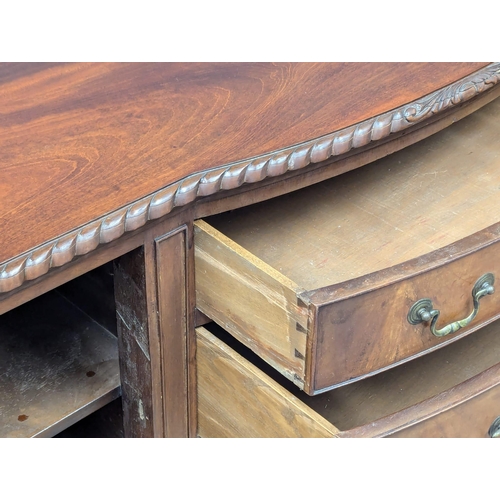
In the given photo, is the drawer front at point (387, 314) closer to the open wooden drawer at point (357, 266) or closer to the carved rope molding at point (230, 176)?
the open wooden drawer at point (357, 266)

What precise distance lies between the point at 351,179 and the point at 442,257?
202 millimetres

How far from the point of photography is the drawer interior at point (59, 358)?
86cm

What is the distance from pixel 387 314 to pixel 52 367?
1.15 feet

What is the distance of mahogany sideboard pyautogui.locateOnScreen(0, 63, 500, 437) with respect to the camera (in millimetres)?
736

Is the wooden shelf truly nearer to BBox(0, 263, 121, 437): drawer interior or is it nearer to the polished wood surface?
BBox(0, 263, 121, 437): drawer interior

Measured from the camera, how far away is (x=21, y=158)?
2.53ft

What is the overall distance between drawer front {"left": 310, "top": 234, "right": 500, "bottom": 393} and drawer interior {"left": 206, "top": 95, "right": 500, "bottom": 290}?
0.19ft

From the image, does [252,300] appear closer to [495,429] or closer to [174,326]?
[174,326]

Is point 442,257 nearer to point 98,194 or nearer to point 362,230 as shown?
point 362,230

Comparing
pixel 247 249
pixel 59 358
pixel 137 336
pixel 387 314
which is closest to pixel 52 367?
pixel 59 358

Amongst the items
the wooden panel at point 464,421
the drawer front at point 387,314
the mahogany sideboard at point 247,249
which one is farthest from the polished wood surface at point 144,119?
the wooden panel at point 464,421

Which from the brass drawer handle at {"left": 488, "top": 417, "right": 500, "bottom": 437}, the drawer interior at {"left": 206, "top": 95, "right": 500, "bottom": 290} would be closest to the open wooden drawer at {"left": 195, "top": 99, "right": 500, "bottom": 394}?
the drawer interior at {"left": 206, "top": 95, "right": 500, "bottom": 290}

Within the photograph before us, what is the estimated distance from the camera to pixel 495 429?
0.88 meters

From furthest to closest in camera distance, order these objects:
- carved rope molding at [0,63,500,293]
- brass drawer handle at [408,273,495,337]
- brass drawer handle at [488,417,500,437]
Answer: brass drawer handle at [488,417,500,437], brass drawer handle at [408,273,495,337], carved rope molding at [0,63,500,293]
